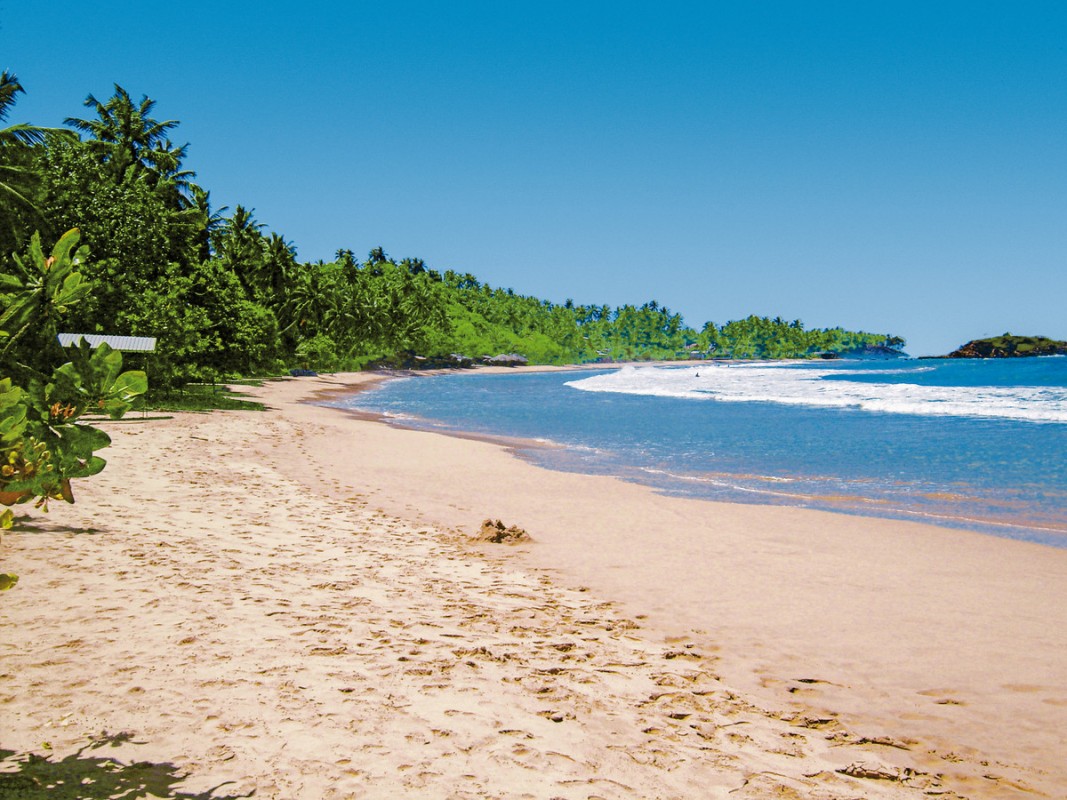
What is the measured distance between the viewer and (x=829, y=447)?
2344cm

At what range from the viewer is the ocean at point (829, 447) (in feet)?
48.4

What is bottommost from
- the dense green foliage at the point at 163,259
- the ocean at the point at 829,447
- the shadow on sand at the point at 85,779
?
the ocean at the point at 829,447

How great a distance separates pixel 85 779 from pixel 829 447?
2273 cm

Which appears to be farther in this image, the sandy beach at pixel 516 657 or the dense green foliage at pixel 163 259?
the dense green foliage at pixel 163 259

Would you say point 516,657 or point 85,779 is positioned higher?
point 85,779

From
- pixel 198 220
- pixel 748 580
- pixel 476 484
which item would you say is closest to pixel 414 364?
pixel 198 220

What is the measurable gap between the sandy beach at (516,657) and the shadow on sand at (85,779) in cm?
2

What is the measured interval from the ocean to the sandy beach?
3.51 meters

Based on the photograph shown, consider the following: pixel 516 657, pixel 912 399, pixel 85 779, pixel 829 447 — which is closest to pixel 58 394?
pixel 85 779

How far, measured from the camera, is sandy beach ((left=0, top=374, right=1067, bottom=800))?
4367 millimetres

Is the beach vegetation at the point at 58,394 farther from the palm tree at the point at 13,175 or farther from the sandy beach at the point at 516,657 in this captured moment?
the palm tree at the point at 13,175

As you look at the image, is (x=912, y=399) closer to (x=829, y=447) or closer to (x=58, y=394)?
(x=829, y=447)

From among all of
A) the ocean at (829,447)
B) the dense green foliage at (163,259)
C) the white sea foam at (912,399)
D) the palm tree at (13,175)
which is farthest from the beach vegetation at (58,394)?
the white sea foam at (912,399)

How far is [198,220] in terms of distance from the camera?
42.9m
